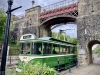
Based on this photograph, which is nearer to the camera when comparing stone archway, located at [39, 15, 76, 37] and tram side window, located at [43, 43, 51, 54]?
tram side window, located at [43, 43, 51, 54]

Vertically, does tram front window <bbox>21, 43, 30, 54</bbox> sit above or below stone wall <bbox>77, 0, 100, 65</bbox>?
below

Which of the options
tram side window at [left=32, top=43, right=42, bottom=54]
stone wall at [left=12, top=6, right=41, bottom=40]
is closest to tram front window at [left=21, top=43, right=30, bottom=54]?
tram side window at [left=32, top=43, right=42, bottom=54]

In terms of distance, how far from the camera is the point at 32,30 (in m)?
19.4

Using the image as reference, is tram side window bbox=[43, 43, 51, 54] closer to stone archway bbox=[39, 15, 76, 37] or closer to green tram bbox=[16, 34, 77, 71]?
green tram bbox=[16, 34, 77, 71]

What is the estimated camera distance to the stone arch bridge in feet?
44.7

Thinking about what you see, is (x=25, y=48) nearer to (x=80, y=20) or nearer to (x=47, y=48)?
(x=47, y=48)

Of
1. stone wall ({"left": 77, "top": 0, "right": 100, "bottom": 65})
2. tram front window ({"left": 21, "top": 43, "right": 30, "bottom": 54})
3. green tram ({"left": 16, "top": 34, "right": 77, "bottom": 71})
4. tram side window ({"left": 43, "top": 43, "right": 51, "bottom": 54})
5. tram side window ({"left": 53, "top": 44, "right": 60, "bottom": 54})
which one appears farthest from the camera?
stone wall ({"left": 77, "top": 0, "right": 100, "bottom": 65})

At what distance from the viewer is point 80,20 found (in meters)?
14.6

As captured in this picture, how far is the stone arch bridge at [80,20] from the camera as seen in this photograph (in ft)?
44.7

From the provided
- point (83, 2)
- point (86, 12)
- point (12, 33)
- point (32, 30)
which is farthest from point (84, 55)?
point (12, 33)

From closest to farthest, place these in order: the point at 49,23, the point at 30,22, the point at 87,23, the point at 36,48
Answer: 1. the point at 36,48
2. the point at 87,23
3. the point at 49,23
4. the point at 30,22

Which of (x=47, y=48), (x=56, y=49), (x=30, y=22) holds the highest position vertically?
(x=30, y=22)

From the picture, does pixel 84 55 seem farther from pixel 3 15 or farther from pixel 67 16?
pixel 3 15

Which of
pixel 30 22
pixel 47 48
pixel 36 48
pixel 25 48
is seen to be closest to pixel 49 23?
pixel 30 22
